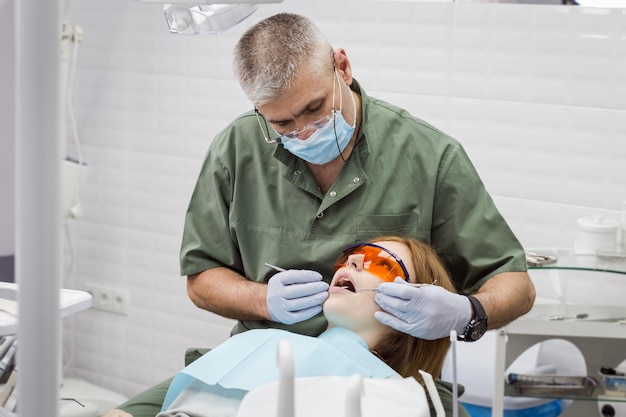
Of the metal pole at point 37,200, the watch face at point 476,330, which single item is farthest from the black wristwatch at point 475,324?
the metal pole at point 37,200

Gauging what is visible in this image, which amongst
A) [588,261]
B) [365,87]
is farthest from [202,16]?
[365,87]

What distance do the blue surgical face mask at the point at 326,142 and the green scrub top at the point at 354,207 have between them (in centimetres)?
6

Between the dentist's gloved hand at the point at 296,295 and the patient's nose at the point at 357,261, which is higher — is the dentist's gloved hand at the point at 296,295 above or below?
below

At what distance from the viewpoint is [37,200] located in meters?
0.79

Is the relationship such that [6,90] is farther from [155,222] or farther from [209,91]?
[155,222]

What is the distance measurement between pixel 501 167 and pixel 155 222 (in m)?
1.63

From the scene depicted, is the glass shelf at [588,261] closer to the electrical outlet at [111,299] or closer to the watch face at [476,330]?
the watch face at [476,330]

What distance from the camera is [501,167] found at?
3131mm

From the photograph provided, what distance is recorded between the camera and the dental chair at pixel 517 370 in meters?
2.82

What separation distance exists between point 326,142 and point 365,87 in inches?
46.5

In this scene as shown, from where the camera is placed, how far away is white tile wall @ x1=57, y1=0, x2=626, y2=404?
2.96m

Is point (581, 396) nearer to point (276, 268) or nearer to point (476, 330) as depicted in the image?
point (476, 330)

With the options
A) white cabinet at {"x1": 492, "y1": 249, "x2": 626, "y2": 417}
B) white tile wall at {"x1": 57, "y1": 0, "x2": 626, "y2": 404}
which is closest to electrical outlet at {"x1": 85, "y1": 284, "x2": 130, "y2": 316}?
white tile wall at {"x1": 57, "y1": 0, "x2": 626, "y2": 404}

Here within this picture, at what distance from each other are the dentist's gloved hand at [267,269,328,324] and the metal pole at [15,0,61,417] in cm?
127
